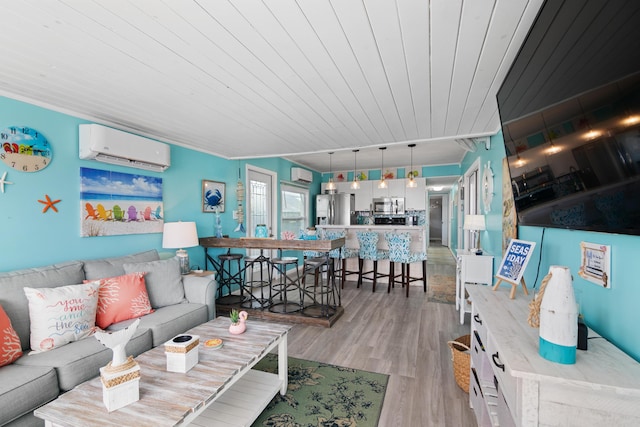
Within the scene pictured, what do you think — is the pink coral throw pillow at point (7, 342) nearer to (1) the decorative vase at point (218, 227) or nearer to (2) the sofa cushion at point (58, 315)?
(2) the sofa cushion at point (58, 315)

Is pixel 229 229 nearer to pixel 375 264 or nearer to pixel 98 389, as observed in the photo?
pixel 375 264

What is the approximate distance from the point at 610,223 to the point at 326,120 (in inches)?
90.3

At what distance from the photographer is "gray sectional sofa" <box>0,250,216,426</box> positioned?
1.51 m

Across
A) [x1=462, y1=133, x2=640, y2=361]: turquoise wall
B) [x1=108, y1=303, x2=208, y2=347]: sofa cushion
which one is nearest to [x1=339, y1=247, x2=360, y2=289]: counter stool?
[x1=108, y1=303, x2=208, y2=347]: sofa cushion

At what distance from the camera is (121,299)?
2.33 meters

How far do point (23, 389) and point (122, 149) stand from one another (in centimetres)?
207

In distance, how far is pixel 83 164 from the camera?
8.79 ft

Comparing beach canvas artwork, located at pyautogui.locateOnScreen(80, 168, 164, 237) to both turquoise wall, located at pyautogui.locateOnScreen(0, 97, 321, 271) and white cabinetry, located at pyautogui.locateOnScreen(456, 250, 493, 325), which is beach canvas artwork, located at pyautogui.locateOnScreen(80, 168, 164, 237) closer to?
turquoise wall, located at pyautogui.locateOnScreen(0, 97, 321, 271)

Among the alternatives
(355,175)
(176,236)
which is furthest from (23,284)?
(355,175)

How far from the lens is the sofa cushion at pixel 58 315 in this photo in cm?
186

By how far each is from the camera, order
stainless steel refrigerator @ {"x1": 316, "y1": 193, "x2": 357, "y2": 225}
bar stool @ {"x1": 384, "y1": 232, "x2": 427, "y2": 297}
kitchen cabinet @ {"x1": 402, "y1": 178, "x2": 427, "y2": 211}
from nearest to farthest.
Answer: bar stool @ {"x1": 384, "y1": 232, "x2": 427, "y2": 297}, kitchen cabinet @ {"x1": 402, "y1": 178, "x2": 427, "y2": 211}, stainless steel refrigerator @ {"x1": 316, "y1": 193, "x2": 357, "y2": 225}

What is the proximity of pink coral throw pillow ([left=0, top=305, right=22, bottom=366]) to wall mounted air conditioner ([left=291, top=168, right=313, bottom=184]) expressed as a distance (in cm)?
489

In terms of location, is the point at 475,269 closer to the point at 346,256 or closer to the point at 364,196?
the point at 346,256

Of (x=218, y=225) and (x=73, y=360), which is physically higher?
(x=218, y=225)
